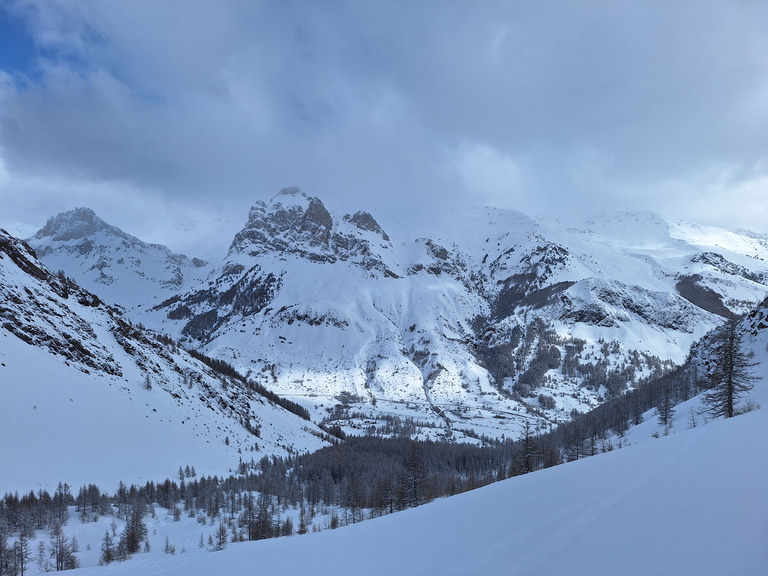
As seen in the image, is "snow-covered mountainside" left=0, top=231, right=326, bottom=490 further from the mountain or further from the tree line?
the mountain

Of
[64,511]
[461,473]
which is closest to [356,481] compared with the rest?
[461,473]

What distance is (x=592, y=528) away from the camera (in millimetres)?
8297

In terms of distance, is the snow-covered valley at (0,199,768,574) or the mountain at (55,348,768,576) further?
the snow-covered valley at (0,199,768,574)

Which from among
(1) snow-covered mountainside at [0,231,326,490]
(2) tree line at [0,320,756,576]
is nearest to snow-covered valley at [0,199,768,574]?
(1) snow-covered mountainside at [0,231,326,490]

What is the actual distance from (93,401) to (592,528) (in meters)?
81.9

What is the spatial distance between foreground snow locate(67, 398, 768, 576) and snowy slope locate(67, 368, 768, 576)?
0.03 meters

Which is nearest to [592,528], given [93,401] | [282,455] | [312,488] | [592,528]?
[592,528]

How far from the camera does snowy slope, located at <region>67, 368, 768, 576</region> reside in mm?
6645

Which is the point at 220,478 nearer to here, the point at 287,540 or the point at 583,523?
the point at 287,540

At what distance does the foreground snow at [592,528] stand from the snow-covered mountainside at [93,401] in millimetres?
55281

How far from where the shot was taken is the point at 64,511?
146ft

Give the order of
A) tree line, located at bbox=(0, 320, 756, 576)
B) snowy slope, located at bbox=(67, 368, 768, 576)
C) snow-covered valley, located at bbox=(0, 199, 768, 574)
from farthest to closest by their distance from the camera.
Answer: tree line, located at bbox=(0, 320, 756, 576) < snow-covered valley, located at bbox=(0, 199, 768, 574) < snowy slope, located at bbox=(67, 368, 768, 576)

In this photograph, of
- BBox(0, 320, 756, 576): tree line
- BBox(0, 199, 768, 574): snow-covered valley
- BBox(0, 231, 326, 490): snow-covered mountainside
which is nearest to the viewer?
BBox(0, 199, 768, 574): snow-covered valley

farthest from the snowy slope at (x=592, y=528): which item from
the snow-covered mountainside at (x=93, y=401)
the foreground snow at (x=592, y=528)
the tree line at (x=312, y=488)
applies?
the snow-covered mountainside at (x=93, y=401)
